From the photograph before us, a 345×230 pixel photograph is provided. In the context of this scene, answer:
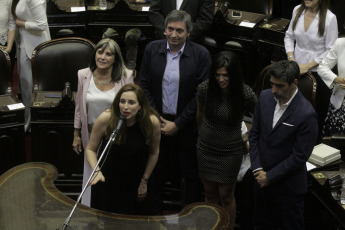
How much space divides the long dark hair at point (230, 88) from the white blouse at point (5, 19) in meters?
2.29

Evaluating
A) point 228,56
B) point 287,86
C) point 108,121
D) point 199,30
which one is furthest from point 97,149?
point 199,30

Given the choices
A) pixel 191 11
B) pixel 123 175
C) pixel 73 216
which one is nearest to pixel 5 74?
pixel 191 11

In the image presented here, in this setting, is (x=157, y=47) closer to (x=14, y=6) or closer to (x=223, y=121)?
(x=223, y=121)

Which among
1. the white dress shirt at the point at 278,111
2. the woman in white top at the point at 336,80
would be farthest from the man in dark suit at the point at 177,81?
the woman in white top at the point at 336,80

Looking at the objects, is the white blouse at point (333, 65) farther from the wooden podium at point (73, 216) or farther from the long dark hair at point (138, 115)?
the wooden podium at point (73, 216)

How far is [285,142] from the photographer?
3018 mm

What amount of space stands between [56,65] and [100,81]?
2.63 feet

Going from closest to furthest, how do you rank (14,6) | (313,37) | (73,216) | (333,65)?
1. (73,216)
2. (333,65)
3. (313,37)
4. (14,6)

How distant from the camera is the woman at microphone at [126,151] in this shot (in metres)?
3.09

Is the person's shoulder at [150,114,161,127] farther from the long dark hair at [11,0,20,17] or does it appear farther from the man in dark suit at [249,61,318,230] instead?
the long dark hair at [11,0,20,17]

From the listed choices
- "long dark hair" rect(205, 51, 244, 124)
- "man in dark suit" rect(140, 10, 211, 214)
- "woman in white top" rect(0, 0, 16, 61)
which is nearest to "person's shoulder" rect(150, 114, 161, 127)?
"long dark hair" rect(205, 51, 244, 124)

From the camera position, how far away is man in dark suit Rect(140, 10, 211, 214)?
11.8ft

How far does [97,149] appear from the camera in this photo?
3.21m

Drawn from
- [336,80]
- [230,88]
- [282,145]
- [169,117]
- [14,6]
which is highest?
[14,6]
